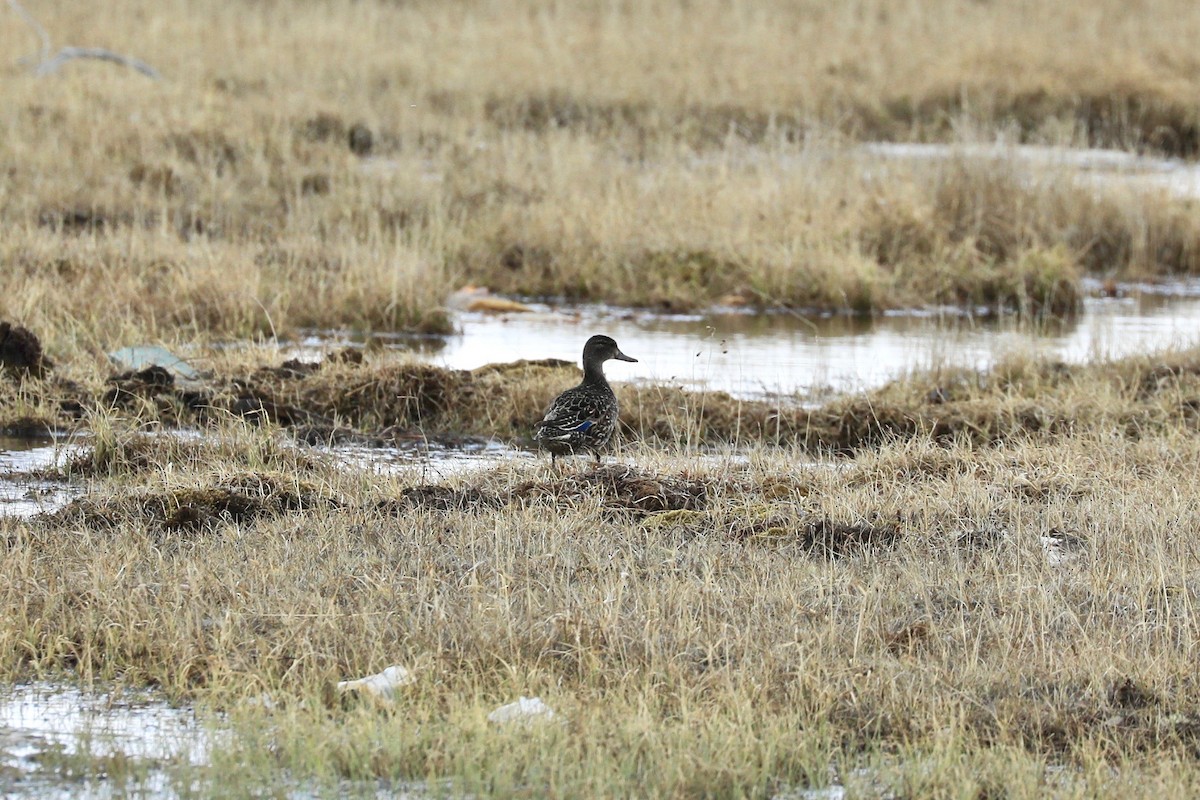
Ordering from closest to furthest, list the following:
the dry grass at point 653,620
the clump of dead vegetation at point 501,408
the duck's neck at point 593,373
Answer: the dry grass at point 653,620, the duck's neck at point 593,373, the clump of dead vegetation at point 501,408

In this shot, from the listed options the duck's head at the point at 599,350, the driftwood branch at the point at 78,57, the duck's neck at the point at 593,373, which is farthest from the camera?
the driftwood branch at the point at 78,57

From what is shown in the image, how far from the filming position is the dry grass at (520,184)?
43.5 ft

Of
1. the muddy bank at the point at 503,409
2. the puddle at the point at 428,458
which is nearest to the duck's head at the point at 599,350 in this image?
the muddy bank at the point at 503,409

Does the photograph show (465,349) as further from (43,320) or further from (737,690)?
(737,690)

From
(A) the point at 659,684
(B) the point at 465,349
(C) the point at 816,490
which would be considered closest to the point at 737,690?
(A) the point at 659,684

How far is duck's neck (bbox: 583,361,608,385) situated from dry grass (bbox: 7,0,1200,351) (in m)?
2.25

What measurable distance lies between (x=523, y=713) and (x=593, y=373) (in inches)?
172

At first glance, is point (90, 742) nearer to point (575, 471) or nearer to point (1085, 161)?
point (575, 471)

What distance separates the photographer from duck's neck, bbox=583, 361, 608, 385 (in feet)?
29.8

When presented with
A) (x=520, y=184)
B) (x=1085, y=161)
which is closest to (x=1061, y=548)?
(x=520, y=184)

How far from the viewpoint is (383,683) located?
5.19 meters

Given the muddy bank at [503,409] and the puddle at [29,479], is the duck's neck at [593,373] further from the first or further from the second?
the puddle at [29,479]

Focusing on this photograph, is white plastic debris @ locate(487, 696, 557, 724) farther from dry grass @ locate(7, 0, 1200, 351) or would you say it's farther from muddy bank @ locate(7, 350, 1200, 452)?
dry grass @ locate(7, 0, 1200, 351)

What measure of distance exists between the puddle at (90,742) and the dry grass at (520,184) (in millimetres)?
5194
